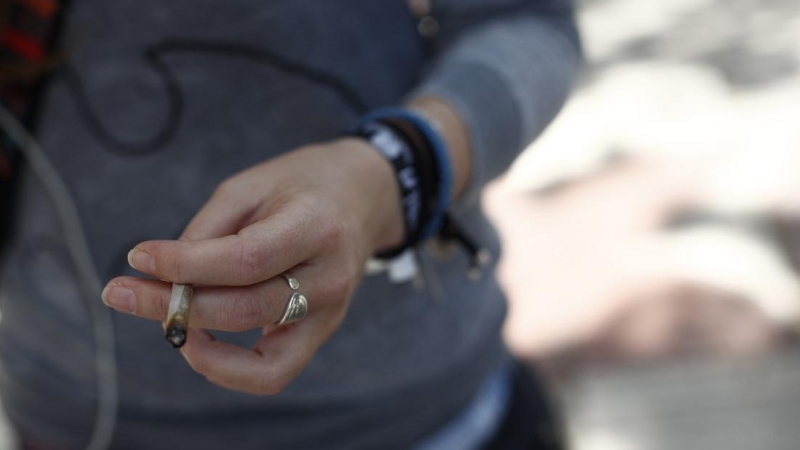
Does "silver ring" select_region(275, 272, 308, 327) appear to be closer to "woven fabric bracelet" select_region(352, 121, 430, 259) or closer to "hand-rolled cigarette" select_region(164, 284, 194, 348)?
"hand-rolled cigarette" select_region(164, 284, 194, 348)

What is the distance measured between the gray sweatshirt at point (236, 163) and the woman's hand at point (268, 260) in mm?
165

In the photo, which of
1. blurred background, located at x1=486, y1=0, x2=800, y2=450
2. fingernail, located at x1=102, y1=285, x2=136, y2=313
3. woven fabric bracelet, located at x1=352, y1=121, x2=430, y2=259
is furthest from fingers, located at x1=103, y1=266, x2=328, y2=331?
blurred background, located at x1=486, y1=0, x2=800, y2=450

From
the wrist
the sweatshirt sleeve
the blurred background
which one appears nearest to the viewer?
the wrist

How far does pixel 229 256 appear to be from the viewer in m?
0.42

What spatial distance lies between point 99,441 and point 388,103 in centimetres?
39

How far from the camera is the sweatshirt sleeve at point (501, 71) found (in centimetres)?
69

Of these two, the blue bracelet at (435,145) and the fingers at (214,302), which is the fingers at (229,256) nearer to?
the fingers at (214,302)

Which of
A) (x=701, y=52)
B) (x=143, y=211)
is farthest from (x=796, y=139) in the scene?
(x=143, y=211)

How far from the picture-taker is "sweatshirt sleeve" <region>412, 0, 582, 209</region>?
2.26 feet

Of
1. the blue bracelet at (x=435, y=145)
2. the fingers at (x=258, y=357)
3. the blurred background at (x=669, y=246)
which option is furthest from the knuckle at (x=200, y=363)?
the blurred background at (x=669, y=246)

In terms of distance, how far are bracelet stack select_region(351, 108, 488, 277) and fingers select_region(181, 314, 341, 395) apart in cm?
15

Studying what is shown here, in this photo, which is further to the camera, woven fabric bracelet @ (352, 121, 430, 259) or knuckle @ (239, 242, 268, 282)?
woven fabric bracelet @ (352, 121, 430, 259)

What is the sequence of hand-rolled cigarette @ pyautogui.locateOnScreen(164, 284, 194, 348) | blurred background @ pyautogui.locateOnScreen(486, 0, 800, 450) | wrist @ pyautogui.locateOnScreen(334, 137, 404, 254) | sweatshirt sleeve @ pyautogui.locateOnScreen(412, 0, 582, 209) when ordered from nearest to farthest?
hand-rolled cigarette @ pyautogui.locateOnScreen(164, 284, 194, 348) → wrist @ pyautogui.locateOnScreen(334, 137, 404, 254) → sweatshirt sleeve @ pyautogui.locateOnScreen(412, 0, 582, 209) → blurred background @ pyautogui.locateOnScreen(486, 0, 800, 450)

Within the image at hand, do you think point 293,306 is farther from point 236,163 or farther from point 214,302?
point 236,163
